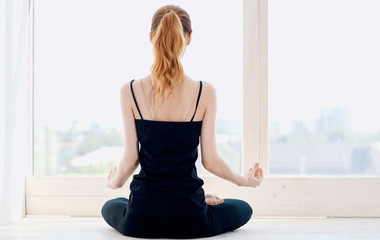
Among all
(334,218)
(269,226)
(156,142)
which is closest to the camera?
(156,142)

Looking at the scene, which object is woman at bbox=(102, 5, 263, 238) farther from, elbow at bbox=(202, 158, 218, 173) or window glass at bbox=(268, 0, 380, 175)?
window glass at bbox=(268, 0, 380, 175)

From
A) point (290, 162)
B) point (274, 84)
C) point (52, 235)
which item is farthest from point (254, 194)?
point (52, 235)

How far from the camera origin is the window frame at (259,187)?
291 centimetres

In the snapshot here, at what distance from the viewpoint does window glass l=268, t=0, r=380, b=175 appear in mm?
2979

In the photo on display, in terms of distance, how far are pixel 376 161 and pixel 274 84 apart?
2.39 ft

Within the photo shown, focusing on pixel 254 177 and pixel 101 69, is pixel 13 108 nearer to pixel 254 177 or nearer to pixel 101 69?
pixel 101 69

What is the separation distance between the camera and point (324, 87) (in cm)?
300

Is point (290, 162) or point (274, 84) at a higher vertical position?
point (274, 84)

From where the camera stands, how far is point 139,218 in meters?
2.04

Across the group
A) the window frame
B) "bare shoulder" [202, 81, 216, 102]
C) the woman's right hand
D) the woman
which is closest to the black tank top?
the woman

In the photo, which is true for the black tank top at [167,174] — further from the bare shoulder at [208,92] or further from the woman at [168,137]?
the bare shoulder at [208,92]

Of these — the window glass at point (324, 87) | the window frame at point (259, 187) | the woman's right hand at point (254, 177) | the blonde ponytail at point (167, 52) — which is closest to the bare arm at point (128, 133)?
the blonde ponytail at point (167, 52)

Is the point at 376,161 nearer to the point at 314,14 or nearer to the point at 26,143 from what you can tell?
the point at 314,14

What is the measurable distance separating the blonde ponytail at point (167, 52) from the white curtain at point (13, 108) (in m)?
1.05
